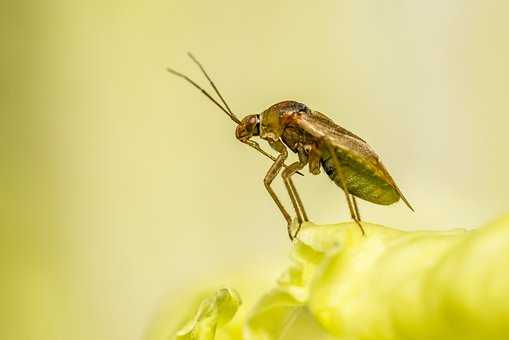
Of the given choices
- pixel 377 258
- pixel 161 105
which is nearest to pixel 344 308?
pixel 377 258

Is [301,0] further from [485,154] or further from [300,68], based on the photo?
[485,154]

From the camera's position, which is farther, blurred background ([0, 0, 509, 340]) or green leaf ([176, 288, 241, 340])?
blurred background ([0, 0, 509, 340])

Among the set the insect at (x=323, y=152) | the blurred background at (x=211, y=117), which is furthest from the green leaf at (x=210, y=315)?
the blurred background at (x=211, y=117)

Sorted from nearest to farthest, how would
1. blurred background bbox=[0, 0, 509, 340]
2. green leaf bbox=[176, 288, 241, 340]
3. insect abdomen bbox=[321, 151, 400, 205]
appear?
green leaf bbox=[176, 288, 241, 340] < insect abdomen bbox=[321, 151, 400, 205] < blurred background bbox=[0, 0, 509, 340]

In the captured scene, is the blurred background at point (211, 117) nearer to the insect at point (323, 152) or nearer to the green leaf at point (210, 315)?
the insect at point (323, 152)

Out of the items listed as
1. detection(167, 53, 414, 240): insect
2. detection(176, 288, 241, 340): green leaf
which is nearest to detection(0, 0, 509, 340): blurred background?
detection(167, 53, 414, 240): insect

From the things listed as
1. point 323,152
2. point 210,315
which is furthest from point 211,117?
point 210,315

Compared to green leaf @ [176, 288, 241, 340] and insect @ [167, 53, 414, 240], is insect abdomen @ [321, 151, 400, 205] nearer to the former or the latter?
insect @ [167, 53, 414, 240]
